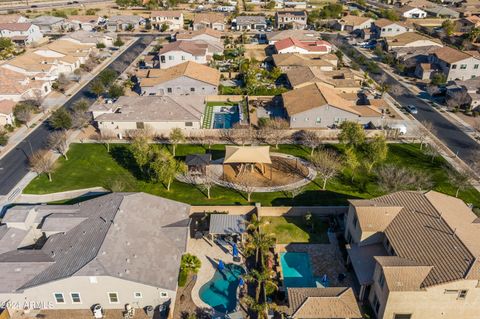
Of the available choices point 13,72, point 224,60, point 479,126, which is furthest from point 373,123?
point 13,72

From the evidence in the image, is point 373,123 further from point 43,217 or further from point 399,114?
point 43,217

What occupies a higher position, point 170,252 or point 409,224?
point 409,224

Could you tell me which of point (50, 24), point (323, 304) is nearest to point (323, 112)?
point (323, 304)

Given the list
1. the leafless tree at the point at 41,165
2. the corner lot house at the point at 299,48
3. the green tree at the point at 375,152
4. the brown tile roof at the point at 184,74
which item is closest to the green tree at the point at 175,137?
the leafless tree at the point at 41,165

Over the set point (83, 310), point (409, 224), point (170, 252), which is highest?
point (409, 224)

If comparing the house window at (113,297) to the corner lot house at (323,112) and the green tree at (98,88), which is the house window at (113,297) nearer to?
the corner lot house at (323,112)
